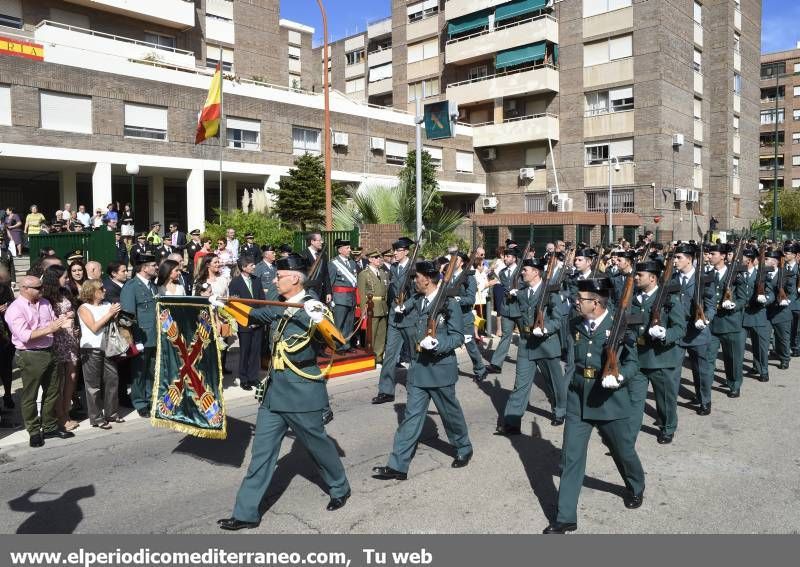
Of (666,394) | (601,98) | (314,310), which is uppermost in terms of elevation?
(601,98)

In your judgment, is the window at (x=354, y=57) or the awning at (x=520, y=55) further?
the window at (x=354, y=57)

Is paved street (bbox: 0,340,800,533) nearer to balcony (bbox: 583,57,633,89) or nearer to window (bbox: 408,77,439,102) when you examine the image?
balcony (bbox: 583,57,633,89)

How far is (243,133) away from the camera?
29516mm

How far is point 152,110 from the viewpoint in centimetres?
2645

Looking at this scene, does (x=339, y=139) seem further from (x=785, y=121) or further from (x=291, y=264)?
(x=785, y=121)

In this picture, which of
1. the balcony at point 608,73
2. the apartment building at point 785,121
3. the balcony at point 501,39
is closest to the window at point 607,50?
the balcony at point 608,73

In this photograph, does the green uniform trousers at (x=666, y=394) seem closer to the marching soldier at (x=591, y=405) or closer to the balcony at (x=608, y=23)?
the marching soldier at (x=591, y=405)

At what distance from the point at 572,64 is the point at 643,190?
854cm

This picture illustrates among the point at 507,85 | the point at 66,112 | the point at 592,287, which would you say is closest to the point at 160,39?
the point at 66,112

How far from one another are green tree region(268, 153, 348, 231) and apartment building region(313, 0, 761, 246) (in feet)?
36.7

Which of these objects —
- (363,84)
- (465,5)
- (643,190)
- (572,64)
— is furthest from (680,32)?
(363,84)

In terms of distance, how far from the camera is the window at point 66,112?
23750 millimetres

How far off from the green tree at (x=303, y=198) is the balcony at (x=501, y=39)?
19942 mm

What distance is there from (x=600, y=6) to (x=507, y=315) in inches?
1284
